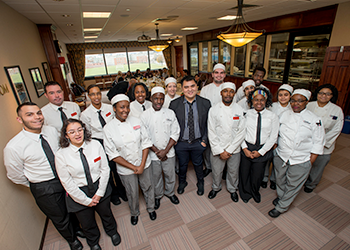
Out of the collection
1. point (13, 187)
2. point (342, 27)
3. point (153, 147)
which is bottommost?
point (13, 187)

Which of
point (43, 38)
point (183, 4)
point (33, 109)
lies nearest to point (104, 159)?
point (33, 109)

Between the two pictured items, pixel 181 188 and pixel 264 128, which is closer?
pixel 264 128

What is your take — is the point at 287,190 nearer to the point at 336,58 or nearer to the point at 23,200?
the point at 23,200

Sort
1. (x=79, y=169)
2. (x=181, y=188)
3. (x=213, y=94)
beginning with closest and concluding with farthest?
(x=79, y=169) < (x=181, y=188) < (x=213, y=94)

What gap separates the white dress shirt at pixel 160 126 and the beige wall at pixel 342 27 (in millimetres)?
4778

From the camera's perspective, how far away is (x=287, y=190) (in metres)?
2.21

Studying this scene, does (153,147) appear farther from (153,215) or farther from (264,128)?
(264,128)

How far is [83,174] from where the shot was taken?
1.71 metres

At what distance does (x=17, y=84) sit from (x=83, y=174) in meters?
1.91

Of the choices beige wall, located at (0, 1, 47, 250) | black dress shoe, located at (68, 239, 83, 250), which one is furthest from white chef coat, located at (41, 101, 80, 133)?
black dress shoe, located at (68, 239, 83, 250)

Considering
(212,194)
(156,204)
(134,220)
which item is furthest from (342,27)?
(134,220)

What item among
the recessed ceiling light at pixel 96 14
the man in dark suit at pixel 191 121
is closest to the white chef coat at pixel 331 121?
the man in dark suit at pixel 191 121

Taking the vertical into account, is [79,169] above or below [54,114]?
below

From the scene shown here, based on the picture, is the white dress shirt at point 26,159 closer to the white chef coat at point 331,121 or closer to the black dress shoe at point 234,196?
the black dress shoe at point 234,196
